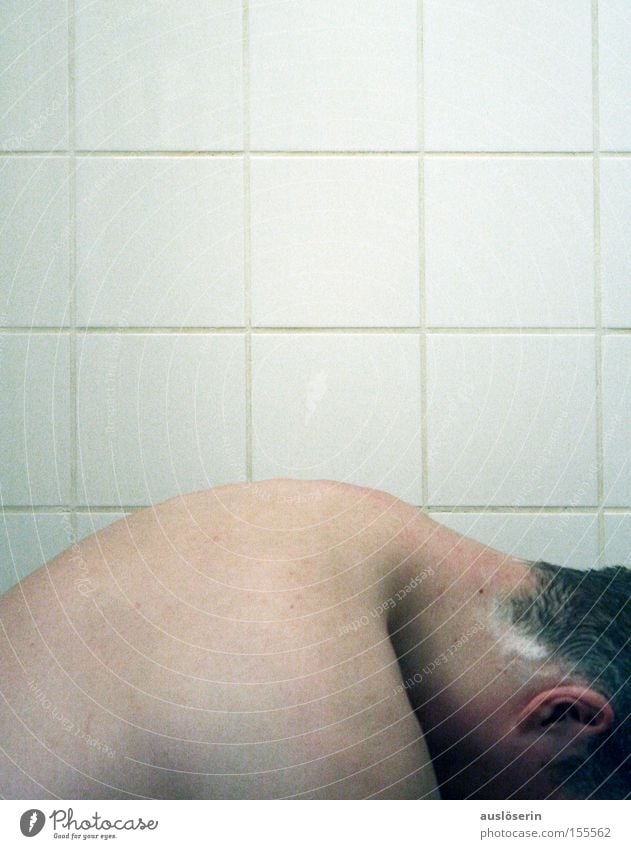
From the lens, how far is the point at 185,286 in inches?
29.9

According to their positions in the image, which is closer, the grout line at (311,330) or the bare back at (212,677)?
the bare back at (212,677)

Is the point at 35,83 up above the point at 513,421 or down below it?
above

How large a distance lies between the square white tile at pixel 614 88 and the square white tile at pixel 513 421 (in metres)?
0.20

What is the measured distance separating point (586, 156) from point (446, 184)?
0.15 m

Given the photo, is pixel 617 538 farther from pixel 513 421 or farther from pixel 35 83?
pixel 35 83

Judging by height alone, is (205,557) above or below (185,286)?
Result: below

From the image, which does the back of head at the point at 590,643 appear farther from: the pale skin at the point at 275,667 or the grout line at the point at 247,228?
the grout line at the point at 247,228

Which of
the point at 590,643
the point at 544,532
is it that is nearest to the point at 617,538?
the point at 544,532

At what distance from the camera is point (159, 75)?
2.44ft

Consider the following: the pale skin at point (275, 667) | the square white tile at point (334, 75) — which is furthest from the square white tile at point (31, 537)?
the square white tile at point (334, 75)

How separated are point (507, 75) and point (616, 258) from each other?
0.71 feet

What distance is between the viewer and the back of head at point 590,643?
0.60 m
